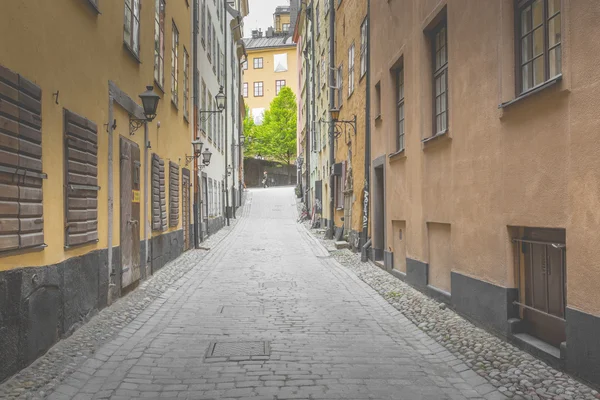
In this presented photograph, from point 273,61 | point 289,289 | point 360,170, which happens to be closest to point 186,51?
point 360,170

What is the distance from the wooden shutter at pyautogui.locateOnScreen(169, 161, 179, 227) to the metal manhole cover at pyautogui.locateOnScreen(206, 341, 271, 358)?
849cm

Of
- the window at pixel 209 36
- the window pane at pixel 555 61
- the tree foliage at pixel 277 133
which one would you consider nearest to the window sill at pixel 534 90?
the window pane at pixel 555 61

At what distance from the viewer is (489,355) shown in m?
5.64

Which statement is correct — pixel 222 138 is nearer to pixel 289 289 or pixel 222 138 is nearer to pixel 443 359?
pixel 289 289

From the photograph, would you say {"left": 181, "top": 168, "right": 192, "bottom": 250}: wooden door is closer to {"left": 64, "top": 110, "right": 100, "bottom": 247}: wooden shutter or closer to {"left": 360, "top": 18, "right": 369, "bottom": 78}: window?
{"left": 360, "top": 18, "right": 369, "bottom": 78}: window

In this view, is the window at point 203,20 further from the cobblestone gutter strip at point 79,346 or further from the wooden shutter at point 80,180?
the wooden shutter at point 80,180

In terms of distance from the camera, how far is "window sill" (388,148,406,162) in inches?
432

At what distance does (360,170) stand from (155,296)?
841 cm

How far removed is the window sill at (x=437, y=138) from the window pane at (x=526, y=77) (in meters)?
1.99

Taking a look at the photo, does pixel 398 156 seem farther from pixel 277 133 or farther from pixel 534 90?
pixel 277 133

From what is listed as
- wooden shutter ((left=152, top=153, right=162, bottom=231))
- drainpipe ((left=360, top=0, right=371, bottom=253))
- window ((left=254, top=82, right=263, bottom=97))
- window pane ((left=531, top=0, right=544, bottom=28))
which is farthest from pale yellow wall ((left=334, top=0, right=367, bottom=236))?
window ((left=254, top=82, right=263, bottom=97))

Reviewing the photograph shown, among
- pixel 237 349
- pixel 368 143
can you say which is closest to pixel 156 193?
pixel 368 143

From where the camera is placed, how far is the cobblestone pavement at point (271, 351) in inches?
185

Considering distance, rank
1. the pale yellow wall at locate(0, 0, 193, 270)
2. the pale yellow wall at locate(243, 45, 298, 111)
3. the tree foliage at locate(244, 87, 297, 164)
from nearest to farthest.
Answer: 1. the pale yellow wall at locate(0, 0, 193, 270)
2. the tree foliage at locate(244, 87, 297, 164)
3. the pale yellow wall at locate(243, 45, 298, 111)
